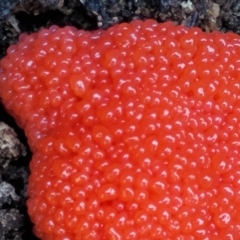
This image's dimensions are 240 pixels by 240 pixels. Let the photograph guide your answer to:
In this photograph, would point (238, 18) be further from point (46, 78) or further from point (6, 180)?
point (6, 180)

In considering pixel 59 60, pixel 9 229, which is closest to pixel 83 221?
pixel 9 229

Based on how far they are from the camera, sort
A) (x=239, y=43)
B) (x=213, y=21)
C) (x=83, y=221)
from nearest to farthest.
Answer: (x=83, y=221) → (x=239, y=43) → (x=213, y=21)

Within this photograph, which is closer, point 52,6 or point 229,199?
point 229,199

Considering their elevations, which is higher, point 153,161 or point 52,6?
point 52,6

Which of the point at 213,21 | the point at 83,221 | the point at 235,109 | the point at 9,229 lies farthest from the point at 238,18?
the point at 9,229

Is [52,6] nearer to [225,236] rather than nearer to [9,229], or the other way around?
[9,229]

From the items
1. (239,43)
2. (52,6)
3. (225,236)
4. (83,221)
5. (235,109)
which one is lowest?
(225,236)

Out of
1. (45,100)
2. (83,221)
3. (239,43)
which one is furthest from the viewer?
(239,43)
